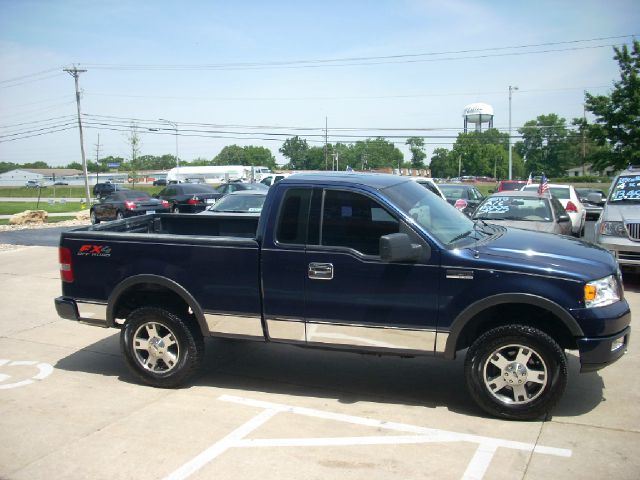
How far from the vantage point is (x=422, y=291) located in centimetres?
468

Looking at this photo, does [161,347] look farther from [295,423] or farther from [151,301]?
[295,423]

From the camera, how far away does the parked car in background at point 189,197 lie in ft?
84.3

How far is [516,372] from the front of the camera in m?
4.58

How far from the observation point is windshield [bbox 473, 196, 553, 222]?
10.9 m

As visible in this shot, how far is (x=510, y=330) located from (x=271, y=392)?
2.24 metres

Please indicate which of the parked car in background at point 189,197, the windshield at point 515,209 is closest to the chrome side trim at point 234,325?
the windshield at point 515,209

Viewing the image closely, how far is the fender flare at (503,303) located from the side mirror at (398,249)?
584 millimetres

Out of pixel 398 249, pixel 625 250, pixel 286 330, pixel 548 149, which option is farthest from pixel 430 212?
pixel 548 149

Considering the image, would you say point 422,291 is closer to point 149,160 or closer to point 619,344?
point 619,344

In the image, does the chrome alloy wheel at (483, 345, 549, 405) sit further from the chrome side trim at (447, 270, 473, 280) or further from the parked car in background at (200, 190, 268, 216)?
the parked car in background at (200, 190, 268, 216)

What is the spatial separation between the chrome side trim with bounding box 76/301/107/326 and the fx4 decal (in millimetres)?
473

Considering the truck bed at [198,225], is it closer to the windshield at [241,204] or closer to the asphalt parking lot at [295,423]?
the asphalt parking lot at [295,423]

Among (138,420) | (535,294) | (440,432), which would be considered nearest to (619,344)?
(535,294)

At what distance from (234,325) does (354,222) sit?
1410 mm
